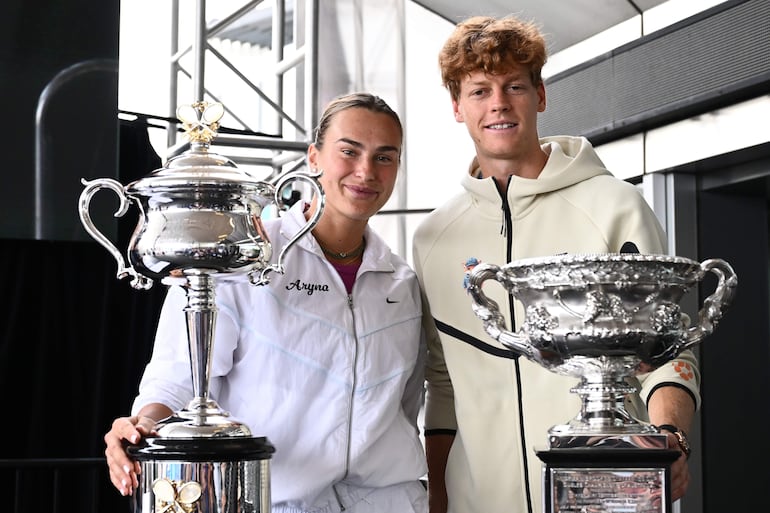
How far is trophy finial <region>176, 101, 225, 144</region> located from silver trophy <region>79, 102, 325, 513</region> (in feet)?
0.12

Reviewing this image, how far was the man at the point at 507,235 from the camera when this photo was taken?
199cm

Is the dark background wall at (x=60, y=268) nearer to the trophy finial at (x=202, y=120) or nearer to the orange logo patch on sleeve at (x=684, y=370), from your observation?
the trophy finial at (x=202, y=120)

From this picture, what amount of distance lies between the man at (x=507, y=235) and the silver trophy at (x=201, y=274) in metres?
0.59

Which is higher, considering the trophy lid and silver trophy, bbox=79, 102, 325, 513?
the trophy lid

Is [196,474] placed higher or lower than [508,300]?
lower

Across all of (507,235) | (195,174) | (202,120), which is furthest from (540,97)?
(195,174)

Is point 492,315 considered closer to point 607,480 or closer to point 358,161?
point 607,480

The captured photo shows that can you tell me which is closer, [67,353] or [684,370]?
[684,370]

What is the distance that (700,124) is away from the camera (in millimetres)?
3385

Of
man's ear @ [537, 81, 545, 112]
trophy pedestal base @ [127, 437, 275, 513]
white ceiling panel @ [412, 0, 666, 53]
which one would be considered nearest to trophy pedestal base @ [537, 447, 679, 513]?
trophy pedestal base @ [127, 437, 275, 513]

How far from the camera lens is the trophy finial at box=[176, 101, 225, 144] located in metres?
1.61

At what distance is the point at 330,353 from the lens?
1.88 metres

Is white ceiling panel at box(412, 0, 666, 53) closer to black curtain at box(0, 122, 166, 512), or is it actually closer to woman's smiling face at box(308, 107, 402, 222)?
black curtain at box(0, 122, 166, 512)

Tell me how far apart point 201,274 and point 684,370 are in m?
0.77
